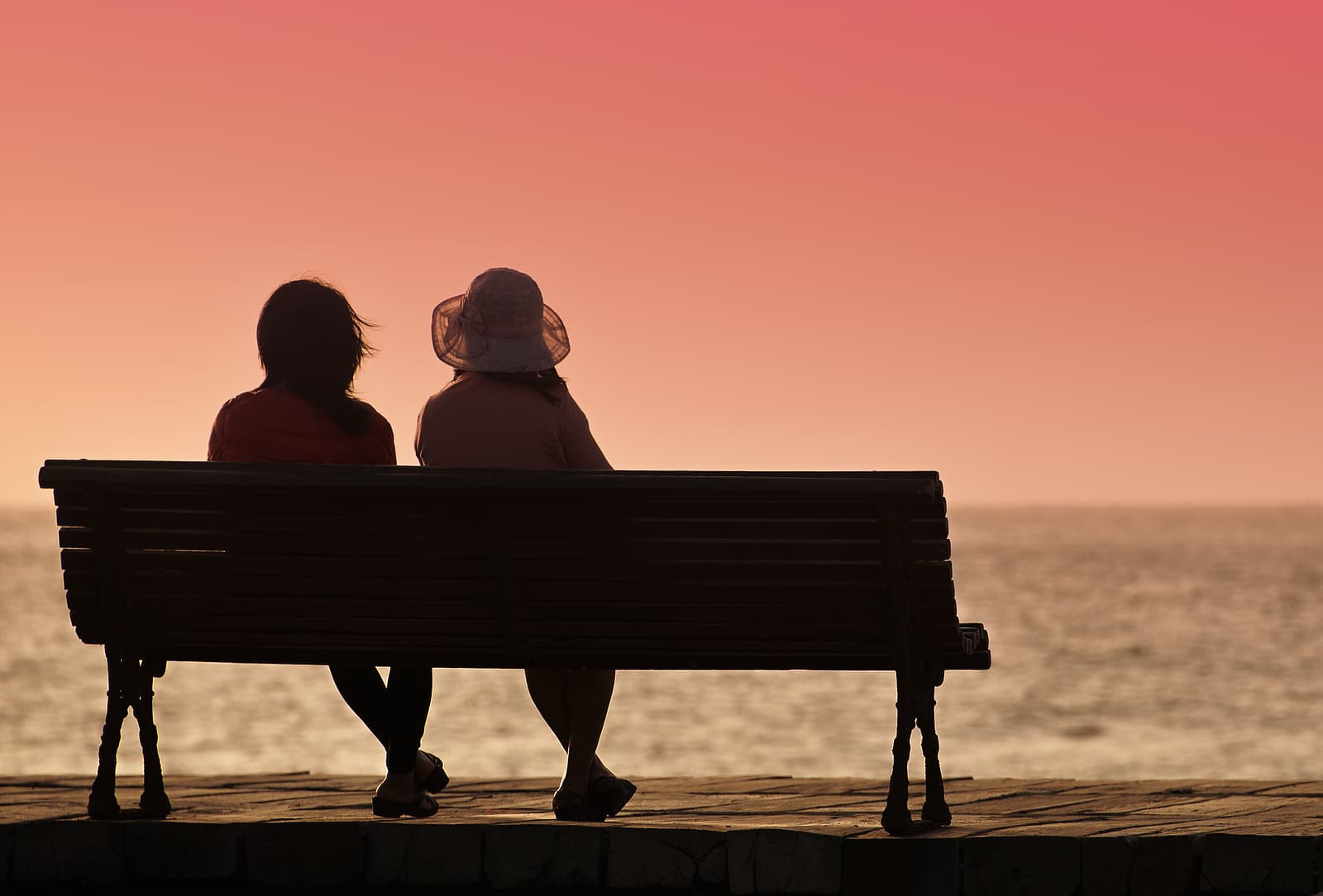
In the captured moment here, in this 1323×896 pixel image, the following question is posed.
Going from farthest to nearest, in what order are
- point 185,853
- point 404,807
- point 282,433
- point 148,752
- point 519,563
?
point 282,433 → point 404,807 → point 148,752 → point 519,563 → point 185,853

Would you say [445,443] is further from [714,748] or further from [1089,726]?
[1089,726]

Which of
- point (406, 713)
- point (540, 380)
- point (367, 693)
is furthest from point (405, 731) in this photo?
point (540, 380)

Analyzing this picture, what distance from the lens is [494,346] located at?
6.15 m

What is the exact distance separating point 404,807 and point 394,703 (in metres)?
0.29

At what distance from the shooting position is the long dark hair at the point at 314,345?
6.34 metres

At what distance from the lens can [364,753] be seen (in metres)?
37.3

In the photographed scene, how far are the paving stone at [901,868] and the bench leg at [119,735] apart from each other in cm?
186

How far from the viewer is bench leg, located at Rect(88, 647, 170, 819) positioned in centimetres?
586

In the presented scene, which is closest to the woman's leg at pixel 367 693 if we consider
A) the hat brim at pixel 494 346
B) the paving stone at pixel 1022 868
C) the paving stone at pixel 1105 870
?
the hat brim at pixel 494 346

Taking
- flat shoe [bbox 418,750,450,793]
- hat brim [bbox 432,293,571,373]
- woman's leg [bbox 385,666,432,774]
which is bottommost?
flat shoe [bbox 418,750,450,793]

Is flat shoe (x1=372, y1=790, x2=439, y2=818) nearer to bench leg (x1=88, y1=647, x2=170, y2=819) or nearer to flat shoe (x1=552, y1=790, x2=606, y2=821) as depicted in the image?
flat shoe (x1=552, y1=790, x2=606, y2=821)

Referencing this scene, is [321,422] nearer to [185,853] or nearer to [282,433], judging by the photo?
[282,433]

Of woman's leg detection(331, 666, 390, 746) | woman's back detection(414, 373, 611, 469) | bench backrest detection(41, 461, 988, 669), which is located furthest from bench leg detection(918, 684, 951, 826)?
woman's leg detection(331, 666, 390, 746)

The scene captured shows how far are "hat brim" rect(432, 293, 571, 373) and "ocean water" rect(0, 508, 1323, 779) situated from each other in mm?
18410
